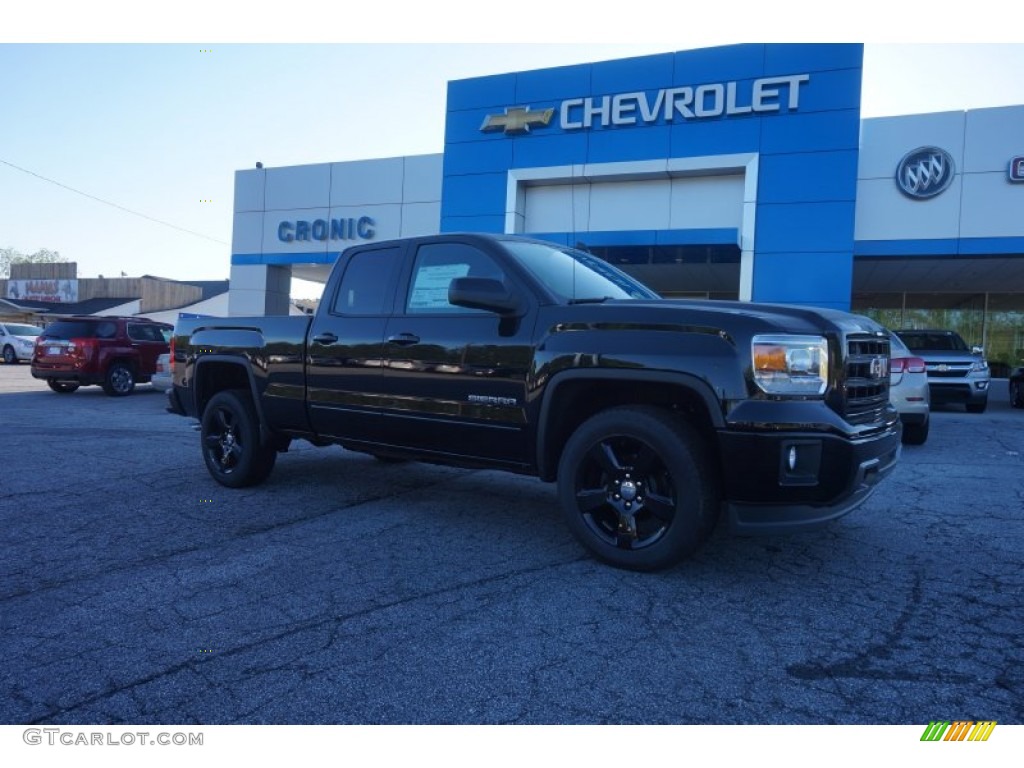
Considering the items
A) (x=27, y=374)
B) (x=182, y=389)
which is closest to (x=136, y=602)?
(x=182, y=389)

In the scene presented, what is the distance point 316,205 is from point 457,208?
6094 mm

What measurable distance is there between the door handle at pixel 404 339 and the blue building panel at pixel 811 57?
52.7 ft

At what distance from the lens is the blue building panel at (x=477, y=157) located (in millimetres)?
19797

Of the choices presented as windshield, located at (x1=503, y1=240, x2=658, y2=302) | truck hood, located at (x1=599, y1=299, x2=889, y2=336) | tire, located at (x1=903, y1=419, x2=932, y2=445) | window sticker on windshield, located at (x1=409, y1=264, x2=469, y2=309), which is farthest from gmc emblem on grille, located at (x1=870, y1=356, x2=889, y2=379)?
tire, located at (x1=903, y1=419, x2=932, y2=445)

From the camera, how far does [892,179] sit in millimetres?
17750

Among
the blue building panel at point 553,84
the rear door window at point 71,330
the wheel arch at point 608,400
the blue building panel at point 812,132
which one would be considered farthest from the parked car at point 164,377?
the blue building panel at point 812,132

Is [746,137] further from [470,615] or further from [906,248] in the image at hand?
[470,615]

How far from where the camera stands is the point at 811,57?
1669 centimetres

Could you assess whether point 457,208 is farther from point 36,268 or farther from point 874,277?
point 36,268

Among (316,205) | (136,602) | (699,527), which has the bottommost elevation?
(136,602)

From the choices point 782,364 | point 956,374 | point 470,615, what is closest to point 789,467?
point 782,364

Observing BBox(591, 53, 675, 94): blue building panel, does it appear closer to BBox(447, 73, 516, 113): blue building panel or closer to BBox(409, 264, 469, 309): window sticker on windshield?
BBox(447, 73, 516, 113): blue building panel

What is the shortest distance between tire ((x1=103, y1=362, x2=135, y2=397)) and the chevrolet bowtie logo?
11397mm

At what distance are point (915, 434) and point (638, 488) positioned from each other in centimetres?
667
